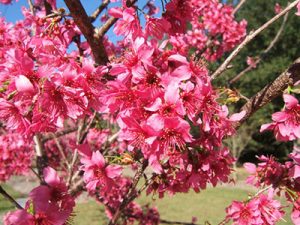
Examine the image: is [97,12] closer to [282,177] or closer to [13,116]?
[13,116]

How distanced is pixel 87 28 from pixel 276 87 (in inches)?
36.6

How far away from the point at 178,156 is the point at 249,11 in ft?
115

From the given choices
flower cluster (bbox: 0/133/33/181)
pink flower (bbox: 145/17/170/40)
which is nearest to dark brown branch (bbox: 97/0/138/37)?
pink flower (bbox: 145/17/170/40)

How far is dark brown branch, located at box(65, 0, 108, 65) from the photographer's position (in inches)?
62.2

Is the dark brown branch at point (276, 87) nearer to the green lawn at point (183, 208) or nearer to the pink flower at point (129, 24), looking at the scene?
the pink flower at point (129, 24)

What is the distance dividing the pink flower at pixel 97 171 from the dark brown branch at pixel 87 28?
49cm

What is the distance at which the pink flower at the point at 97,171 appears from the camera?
1.74 m

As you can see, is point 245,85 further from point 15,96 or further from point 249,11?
point 15,96

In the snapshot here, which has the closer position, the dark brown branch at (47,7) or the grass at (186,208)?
the dark brown branch at (47,7)

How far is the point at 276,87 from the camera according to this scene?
1651mm

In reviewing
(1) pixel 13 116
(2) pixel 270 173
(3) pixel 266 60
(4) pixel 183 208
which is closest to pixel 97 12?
(1) pixel 13 116

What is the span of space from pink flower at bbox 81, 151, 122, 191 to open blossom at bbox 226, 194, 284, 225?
27.5 inches

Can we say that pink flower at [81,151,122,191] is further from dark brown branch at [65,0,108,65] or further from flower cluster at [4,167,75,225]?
dark brown branch at [65,0,108,65]

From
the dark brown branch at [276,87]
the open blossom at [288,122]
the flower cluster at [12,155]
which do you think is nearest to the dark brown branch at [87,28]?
the dark brown branch at [276,87]
